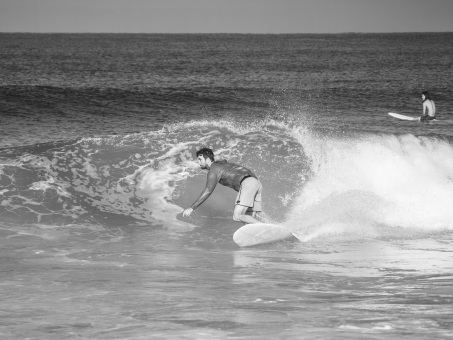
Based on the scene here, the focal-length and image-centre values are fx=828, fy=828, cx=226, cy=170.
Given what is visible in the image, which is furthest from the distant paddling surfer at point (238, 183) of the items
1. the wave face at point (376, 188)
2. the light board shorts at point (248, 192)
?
the wave face at point (376, 188)

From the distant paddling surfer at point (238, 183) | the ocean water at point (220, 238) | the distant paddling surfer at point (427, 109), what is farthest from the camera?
the distant paddling surfer at point (427, 109)

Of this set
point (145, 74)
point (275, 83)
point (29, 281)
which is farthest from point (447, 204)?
point (145, 74)

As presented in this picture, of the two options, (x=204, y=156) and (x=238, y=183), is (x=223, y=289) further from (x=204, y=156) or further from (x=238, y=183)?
(x=238, y=183)

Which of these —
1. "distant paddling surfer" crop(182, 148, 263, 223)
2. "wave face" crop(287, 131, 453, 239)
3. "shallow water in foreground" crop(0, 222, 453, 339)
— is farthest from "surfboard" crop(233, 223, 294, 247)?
"wave face" crop(287, 131, 453, 239)

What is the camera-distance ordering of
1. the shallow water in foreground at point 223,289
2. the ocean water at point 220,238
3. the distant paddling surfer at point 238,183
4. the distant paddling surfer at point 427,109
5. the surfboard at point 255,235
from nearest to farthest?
the shallow water in foreground at point 223,289 → the ocean water at point 220,238 → the surfboard at point 255,235 → the distant paddling surfer at point 238,183 → the distant paddling surfer at point 427,109

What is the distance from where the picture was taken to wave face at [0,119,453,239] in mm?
13234

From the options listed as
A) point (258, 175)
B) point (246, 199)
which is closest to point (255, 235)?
point (246, 199)

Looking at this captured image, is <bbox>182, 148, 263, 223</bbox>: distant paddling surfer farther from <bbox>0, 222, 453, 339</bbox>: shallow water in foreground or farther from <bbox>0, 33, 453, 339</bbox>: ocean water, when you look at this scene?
<bbox>0, 33, 453, 339</bbox>: ocean water

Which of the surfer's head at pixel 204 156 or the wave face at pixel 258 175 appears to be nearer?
the surfer's head at pixel 204 156

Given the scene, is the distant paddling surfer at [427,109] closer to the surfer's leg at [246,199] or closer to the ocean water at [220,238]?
the ocean water at [220,238]

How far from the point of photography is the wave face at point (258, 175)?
1323 centimetres

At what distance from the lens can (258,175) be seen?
53.4ft

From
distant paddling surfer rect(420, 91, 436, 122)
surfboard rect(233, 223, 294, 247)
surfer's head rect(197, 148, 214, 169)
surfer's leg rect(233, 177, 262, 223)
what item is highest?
distant paddling surfer rect(420, 91, 436, 122)

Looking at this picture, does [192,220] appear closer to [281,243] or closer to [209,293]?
[281,243]
